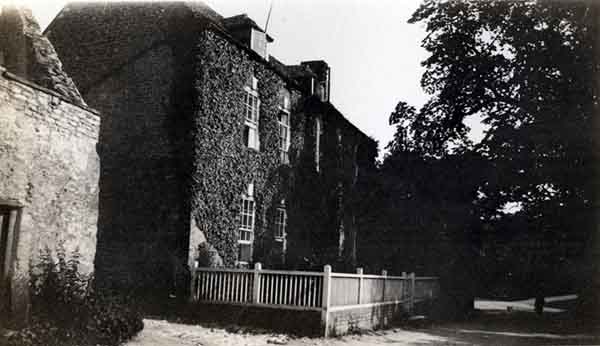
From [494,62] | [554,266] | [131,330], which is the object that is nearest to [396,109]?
[494,62]

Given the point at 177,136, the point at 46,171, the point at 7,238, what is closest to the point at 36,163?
the point at 46,171

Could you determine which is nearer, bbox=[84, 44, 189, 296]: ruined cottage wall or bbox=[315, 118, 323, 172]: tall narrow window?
bbox=[84, 44, 189, 296]: ruined cottage wall

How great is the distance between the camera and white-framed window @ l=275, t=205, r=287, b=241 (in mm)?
19844

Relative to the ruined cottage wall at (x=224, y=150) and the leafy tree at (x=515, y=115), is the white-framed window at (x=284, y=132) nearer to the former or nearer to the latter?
the ruined cottage wall at (x=224, y=150)

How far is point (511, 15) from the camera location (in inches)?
863

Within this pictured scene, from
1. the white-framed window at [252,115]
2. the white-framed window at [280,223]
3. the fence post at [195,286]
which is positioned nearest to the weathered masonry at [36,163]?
the fence post at [195,286]

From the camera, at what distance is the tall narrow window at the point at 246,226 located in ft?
57.8

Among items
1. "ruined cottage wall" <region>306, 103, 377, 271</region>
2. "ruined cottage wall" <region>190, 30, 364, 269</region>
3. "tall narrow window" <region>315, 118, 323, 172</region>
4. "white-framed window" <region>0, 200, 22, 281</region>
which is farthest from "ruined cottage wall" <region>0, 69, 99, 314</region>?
"tall narrow window" <region>315, 118, 323, 172</region>

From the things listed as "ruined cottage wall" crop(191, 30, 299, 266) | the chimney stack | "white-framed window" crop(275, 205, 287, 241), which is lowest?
"white-framed window" crop(275, 205, 287, 241)

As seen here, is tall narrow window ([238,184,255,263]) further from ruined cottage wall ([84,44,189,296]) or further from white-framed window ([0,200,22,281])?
white-framed window ([0,200,22,281])

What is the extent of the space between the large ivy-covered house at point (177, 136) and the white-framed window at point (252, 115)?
4cm

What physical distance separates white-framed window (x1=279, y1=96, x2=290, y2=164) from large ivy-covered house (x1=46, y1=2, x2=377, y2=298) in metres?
0.38

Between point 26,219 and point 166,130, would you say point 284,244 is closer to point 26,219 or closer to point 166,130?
point 166,130

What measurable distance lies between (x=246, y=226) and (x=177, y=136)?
393 centimetres
